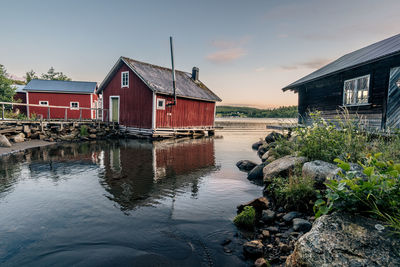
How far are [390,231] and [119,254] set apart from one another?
137 inches

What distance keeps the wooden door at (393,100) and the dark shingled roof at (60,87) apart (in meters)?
29.4

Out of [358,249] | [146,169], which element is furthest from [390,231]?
[146,169]

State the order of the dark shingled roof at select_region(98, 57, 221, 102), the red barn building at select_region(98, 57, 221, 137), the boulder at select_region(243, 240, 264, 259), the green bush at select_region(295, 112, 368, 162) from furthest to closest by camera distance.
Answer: the dark shingled roof at select_region(98, 57, 221, 102)
the red barn building at select_region(98, 57, 221, 137)
the green bush at select_region(295, 112, 368, 162)
the boulder at select_region(243, 240, 264, 259)

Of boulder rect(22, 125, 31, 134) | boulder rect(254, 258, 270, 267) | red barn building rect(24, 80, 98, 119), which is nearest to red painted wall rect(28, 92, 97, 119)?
red barn building rect(24, 80, 98, 119)

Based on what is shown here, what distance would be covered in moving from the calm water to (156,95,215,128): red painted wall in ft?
37.5

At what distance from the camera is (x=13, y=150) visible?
38.9 feet

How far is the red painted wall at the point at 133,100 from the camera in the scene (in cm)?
1952

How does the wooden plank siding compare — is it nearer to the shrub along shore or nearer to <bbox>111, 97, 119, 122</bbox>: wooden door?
the shrub along shore

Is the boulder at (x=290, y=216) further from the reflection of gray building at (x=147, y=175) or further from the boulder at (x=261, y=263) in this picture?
the reflection of gray building at (x=147, y=175)

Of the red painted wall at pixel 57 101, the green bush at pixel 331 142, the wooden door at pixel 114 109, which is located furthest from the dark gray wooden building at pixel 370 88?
the red painted wall at pixel 57 101

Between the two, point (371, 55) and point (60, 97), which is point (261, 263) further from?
point (60, 97)

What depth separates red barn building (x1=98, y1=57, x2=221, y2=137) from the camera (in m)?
19.5

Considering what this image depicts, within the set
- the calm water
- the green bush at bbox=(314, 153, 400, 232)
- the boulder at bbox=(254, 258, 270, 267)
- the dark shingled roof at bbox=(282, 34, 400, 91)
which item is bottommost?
the calm water

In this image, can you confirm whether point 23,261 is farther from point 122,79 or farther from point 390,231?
point 122,79
